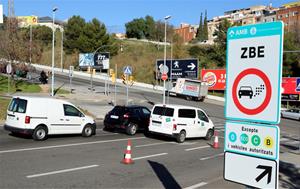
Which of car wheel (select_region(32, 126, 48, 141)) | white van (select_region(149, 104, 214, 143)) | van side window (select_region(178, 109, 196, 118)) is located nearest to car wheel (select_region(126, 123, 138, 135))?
white van (select_region(149, 104, 214, 143))

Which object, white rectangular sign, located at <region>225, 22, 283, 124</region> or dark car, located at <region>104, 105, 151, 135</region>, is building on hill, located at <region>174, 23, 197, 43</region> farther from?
white rectangular sign, located at <region>225, 22, 283, 124</region>

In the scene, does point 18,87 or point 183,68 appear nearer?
point 18,87

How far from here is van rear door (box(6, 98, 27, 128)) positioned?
58.2 ft

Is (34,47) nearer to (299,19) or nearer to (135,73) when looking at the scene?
(135,73)

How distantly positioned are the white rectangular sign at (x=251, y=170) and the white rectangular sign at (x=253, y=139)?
54 millimetres

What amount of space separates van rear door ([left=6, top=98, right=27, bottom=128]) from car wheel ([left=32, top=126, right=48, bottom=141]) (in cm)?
60

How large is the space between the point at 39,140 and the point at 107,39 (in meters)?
77.2

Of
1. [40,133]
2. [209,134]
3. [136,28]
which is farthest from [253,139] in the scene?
[136,28]

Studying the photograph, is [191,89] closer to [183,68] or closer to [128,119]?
[183,68]

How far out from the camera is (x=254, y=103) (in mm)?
3775

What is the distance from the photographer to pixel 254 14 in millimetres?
158000

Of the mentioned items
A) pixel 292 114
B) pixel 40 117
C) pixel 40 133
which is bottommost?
pixel 292 114

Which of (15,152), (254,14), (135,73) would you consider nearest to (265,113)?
(15,152)

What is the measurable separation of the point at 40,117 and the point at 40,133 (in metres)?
0.69
